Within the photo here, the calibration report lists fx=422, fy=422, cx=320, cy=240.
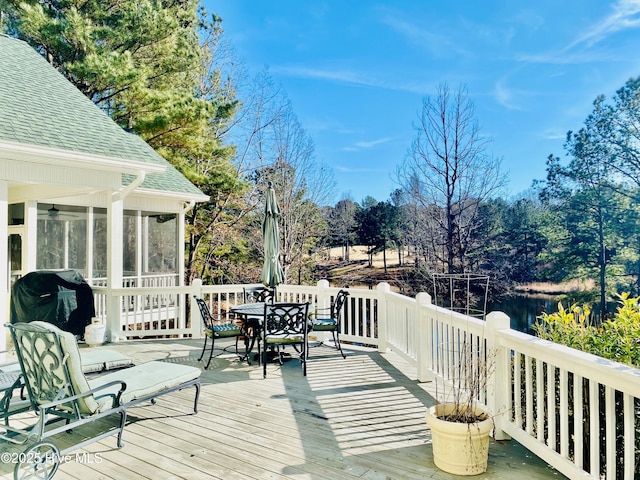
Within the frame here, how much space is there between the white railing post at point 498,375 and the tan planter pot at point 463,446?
554 mm

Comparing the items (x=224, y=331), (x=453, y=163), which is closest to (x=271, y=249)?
(x=224, y=331)

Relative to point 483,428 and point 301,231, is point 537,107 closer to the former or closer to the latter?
point 301,231

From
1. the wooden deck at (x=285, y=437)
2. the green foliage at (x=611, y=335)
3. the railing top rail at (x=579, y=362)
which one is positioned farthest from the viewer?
the wooden deck at (x=285, y=437)

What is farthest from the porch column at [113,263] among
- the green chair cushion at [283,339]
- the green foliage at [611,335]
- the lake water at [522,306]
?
the lake water at [522,306]

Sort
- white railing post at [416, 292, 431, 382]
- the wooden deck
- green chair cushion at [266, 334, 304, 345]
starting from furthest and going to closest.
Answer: green chair cushion at [266, 334, 304, 345], white railing post at [416, 292, 431, 382], the wooden deck

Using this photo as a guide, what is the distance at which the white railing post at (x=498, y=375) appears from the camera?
329 centimetres

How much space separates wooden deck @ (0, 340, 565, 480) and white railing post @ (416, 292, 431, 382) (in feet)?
0.52

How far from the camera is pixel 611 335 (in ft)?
9.65

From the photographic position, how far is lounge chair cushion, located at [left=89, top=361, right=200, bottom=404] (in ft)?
11.1

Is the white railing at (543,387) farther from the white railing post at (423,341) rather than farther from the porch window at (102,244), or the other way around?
the porch window at (102,244)

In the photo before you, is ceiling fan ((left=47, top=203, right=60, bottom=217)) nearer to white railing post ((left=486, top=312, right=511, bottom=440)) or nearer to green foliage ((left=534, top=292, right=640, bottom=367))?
white railing post ((left=486, top=312, right=511, bottom=440))

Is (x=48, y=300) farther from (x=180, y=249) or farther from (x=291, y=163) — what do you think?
(x=291, y=163)

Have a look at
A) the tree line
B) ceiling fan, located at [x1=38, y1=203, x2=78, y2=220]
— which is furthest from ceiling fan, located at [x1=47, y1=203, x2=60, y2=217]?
the tree line

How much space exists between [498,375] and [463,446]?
0.79m
